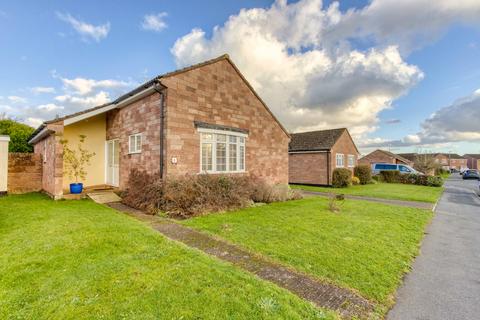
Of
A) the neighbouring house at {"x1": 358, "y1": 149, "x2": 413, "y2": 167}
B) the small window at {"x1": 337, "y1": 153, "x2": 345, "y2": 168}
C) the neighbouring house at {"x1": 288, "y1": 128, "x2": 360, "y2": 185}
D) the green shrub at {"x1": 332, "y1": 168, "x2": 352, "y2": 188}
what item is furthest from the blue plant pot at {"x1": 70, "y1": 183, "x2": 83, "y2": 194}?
the neighbouring house at {"x1": 358, "y1": 149, "x2": 413, "y2": 167}

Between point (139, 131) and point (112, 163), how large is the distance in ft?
11.5

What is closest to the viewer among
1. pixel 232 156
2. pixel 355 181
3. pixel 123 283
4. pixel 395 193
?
pixel 123 283

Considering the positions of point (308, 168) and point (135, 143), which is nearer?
point (135, 143)

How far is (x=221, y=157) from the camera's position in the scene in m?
11.8

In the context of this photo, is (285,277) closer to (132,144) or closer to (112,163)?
(132,144)

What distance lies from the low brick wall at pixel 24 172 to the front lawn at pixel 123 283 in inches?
393

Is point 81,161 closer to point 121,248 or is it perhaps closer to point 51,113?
point 121,248

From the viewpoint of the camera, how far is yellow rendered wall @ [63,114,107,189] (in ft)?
39.7

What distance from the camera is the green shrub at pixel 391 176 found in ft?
90.8

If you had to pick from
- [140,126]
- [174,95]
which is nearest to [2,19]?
[140,126]

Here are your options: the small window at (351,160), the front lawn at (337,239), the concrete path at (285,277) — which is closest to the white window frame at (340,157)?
the small window at (351,160)

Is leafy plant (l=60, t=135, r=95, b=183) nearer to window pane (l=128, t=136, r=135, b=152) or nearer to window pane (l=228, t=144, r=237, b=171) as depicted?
window pane (l=128, t=136, r=135, b=152)

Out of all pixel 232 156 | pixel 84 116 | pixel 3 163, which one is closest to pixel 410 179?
pixel 232 156

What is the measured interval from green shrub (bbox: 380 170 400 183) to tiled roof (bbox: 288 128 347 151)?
9.49 metres
